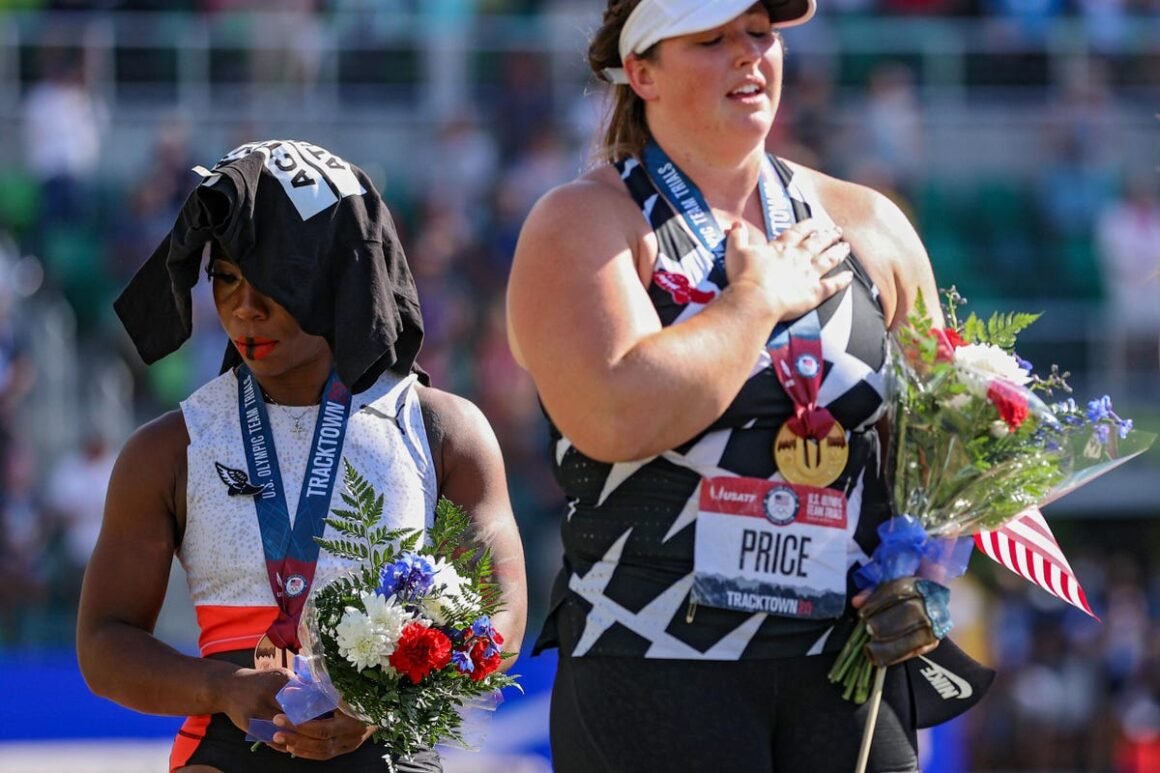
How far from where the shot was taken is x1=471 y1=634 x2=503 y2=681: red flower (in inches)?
128

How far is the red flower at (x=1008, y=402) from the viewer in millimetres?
3248

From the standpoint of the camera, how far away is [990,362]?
3.30 meters

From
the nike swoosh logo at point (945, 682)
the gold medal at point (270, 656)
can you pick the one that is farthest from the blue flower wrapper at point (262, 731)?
the nike swoosh logo at point (945, 682)

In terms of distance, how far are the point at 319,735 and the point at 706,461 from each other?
2.58ft

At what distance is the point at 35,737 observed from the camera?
8.55m

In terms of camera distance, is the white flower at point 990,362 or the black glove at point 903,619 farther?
the white flower at point 990,362

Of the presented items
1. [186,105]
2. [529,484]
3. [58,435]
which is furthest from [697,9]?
[186,105]

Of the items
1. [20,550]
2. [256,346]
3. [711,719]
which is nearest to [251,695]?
[256,346]

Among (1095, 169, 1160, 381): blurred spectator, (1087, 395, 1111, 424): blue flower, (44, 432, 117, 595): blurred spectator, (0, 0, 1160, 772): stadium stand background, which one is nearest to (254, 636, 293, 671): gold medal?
(1087, 395, 1111, 424): blue flower

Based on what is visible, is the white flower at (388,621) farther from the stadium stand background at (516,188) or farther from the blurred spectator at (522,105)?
the blurred spectator at (522,105)

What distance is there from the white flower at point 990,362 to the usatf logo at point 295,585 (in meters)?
1.17

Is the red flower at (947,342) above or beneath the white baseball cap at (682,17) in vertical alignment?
beneath

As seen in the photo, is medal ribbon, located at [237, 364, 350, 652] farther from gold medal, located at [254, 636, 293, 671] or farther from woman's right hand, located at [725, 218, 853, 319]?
woman's right hand, located at [725, 218, 853, 319]

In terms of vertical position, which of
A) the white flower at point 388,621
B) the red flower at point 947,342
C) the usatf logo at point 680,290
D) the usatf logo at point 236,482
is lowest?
the white flower at point 388,621
